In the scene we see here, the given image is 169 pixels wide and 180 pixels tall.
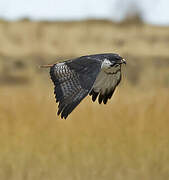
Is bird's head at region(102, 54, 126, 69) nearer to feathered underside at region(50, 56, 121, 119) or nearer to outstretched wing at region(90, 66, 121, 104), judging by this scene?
feathered underside at region(50, 56, 121, 119)

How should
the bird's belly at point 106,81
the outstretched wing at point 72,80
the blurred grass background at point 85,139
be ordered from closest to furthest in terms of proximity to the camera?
the outstretched wing at point 72,80, the bird's belly at point 106,81, the blurred grass background at point 85,139

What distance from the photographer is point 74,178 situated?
6.31 m

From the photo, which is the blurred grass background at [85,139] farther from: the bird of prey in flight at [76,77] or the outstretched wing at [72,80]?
the outstretched wing at [72,80]

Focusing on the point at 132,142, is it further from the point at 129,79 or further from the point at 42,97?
the point at 129,79

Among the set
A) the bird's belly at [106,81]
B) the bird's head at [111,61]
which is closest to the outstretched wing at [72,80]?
the bird's head at [111,61]

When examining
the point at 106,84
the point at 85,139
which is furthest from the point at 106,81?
the point at 85,139

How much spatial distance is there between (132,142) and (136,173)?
9.1 inches

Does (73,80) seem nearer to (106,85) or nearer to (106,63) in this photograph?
(106,63)

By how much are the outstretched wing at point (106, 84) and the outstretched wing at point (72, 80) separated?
0.49 meters

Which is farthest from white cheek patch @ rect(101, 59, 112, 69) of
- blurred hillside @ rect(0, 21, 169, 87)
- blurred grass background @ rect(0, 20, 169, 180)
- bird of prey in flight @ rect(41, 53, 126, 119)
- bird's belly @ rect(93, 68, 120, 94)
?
blurred hillside @ rect(0, 21, 169, 87)

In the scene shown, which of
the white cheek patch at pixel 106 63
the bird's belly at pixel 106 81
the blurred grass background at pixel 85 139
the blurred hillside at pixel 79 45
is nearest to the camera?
the white cheek patch at pixel 106 63

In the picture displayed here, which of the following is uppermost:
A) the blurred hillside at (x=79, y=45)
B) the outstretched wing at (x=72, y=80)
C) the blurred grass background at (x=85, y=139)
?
the outstretched wing at (x=72, y=80)

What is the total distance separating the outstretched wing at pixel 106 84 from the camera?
545 centimetres

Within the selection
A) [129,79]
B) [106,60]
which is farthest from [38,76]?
[106,60]
